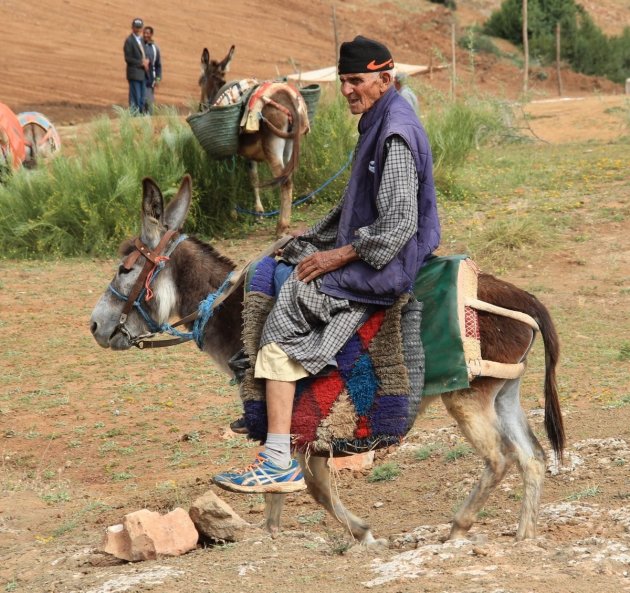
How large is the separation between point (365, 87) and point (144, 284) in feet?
4.85

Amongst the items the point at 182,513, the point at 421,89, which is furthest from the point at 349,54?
the point at 421,89

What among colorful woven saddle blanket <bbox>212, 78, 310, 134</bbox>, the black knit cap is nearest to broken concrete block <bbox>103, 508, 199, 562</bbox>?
the black knit cap

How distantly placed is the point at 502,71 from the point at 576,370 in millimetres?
26355

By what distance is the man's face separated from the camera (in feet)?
15.3

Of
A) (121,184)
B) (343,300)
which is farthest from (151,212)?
(121,184)

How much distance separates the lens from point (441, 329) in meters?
4.74

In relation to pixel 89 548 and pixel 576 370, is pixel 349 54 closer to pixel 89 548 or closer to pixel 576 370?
pixel 89 548

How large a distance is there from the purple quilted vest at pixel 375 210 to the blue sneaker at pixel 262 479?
32.4 inches

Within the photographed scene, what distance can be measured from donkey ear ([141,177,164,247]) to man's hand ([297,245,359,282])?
2.94ft

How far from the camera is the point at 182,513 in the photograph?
197 inches

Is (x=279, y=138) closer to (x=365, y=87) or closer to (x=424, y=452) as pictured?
(x=424, y=452)

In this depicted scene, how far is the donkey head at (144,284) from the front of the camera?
5.22 meters

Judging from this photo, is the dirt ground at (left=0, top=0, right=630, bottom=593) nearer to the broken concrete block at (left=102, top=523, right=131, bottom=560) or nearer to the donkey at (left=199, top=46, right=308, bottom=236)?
the broken concrete block at (left=102, top=523, right=131, bottom=560)

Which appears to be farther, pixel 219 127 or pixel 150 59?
pixel 150 59
